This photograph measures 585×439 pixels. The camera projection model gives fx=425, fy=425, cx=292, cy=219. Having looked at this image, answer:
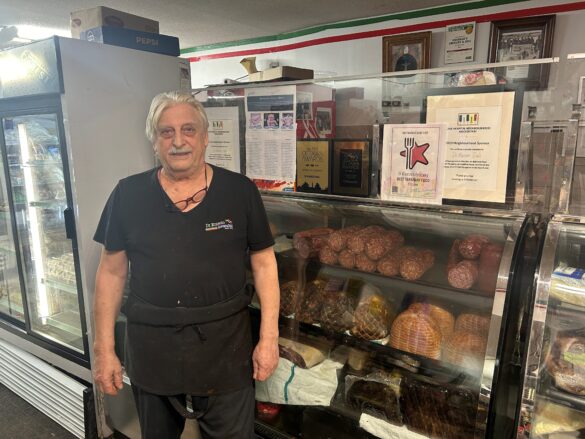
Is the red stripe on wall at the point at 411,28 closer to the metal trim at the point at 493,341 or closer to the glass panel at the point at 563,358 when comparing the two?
the glass panel at the point at 563,358

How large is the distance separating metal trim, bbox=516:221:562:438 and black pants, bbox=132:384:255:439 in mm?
954

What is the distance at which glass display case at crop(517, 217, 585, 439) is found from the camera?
1.23 m

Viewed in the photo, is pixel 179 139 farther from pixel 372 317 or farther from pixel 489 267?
pixel 489 267

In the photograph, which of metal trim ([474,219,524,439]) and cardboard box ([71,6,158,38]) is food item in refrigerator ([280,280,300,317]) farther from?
cardboard box ([71,6,158,38])

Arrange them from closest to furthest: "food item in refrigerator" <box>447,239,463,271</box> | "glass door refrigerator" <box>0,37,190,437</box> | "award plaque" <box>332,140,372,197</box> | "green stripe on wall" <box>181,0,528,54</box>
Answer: "food item in refrigerator" <box>447,239,463,271</box> < "award plaque" <box>332,140,372,197</box> < "glass door refrigerator" <box>0,37,190,437</box> < "green stripe on wall" <box>181,0,528,54</box>

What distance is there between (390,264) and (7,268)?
3053mm

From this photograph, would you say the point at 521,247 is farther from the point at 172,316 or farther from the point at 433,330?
the point at 172,316

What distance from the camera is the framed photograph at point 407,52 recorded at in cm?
366

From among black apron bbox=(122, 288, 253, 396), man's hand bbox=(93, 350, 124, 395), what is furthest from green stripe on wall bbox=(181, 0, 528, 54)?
man's hand bbox=(93, 350, 124, 395)

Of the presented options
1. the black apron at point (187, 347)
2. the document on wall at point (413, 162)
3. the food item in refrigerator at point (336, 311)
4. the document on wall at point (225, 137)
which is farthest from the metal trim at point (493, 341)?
the document on wall at point (225, 137)

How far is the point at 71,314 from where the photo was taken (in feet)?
9.80

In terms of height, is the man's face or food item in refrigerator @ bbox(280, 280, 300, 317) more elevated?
the man's face

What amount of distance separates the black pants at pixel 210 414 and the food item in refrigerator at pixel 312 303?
0.40 meters

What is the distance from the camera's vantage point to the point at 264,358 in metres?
1.63
